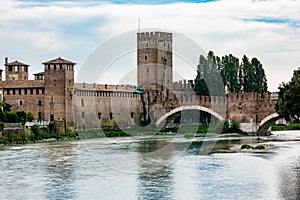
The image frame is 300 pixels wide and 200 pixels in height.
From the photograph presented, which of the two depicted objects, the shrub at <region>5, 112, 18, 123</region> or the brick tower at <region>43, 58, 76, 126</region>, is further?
the brick tower at <region>43, 58, 76, 126</region>

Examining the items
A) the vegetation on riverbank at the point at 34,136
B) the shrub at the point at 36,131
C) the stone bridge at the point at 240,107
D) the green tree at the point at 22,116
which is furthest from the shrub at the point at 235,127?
the shrub at the point at 36,131

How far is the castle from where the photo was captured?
35.7 m

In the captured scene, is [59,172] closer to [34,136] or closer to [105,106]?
[34,136]

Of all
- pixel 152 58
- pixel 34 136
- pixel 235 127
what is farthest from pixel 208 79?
pixel 34 136

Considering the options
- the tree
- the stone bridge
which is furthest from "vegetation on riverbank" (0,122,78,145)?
the tree

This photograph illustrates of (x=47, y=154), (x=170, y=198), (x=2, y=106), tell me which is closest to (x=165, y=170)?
(x=170, y=198)

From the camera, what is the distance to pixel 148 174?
16.7m

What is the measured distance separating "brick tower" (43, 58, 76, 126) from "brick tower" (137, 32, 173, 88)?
37.4ft

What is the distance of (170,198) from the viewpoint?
13430 millimetres

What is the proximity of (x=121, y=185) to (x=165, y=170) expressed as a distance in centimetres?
269

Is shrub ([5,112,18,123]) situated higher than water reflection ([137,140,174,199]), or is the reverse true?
shrub ([5,112,18,123])

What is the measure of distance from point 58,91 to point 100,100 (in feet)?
13.1

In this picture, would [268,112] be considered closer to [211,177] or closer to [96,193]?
[211,177]

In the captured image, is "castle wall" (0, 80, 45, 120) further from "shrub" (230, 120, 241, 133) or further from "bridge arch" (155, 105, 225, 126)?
"shrub" (230, 120, 241, 133)
